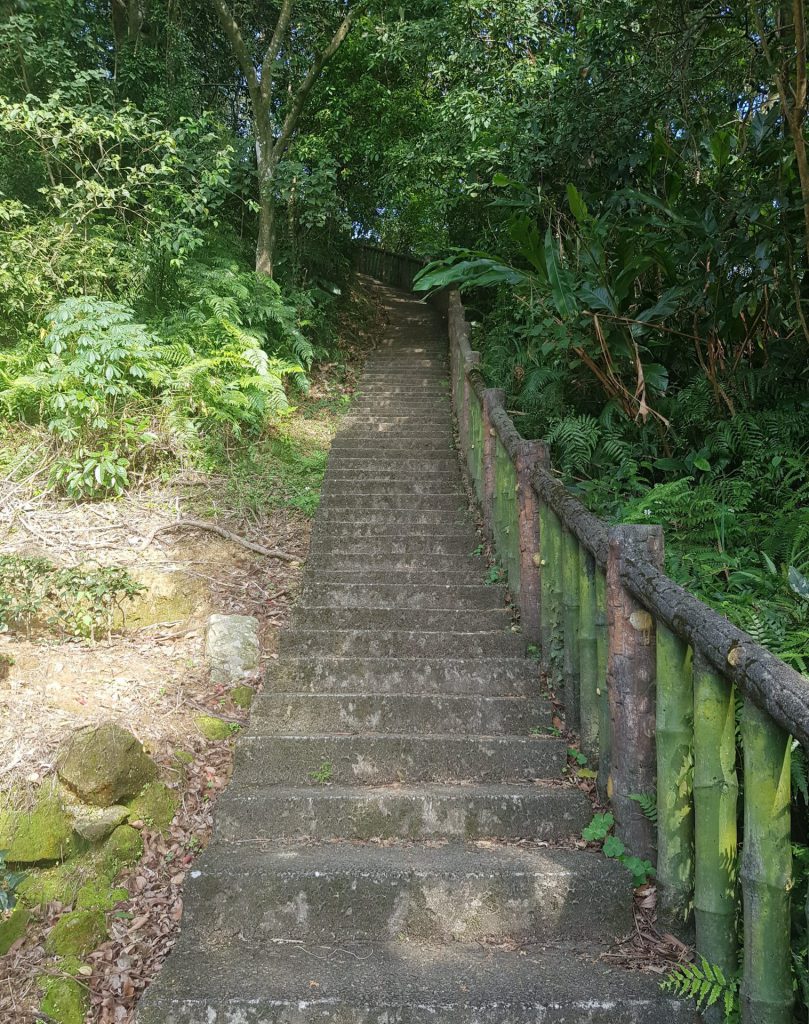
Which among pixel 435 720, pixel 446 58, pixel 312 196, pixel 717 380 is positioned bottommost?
pixel 435 720

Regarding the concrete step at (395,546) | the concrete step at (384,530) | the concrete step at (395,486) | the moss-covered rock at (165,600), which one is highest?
the concrete step at (395,486)

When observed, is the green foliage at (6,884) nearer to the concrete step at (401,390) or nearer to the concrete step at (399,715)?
the concrete step at (399,715)

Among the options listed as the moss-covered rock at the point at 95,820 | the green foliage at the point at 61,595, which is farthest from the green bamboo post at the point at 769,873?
the green foliage at the point at 61,595

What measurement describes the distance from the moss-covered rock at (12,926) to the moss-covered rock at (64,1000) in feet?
0.88

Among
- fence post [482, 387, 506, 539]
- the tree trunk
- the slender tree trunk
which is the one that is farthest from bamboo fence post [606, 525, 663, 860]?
the slender tree trunk

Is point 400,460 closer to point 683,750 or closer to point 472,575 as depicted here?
point 472,575

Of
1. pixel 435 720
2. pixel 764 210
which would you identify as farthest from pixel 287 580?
pixel 764 210

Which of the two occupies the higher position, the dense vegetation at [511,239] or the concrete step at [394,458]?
the dense vegetation at [511,239]

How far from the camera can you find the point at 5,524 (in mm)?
5469

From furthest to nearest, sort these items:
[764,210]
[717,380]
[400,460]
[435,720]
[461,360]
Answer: [461,360]
[400,460]
[717,380]
[764,210]
[435,720]

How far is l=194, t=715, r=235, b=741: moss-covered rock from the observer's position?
394 cm

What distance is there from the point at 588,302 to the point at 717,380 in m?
0.98

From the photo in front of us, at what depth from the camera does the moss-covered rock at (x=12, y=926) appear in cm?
281

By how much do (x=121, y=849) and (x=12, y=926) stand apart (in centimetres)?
48
